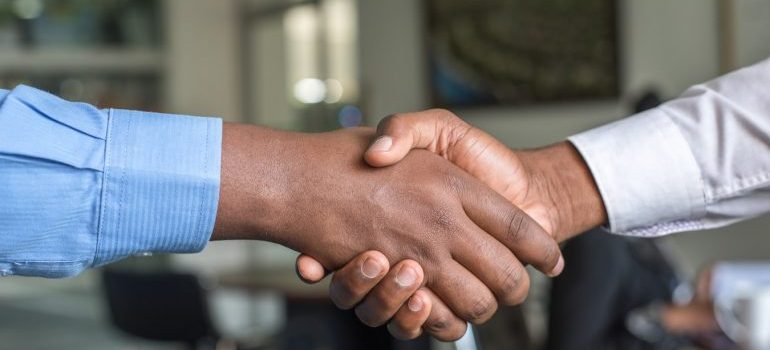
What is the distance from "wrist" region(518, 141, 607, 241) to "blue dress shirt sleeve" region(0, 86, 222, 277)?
0.56 meters

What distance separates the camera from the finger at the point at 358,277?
152 cm

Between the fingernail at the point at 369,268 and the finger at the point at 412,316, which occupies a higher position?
the fingernail at the point at 369,268

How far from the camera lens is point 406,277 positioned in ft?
5.01

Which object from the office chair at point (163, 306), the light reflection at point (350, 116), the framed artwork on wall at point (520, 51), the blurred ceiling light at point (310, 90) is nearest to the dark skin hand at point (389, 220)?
the office chair at point (163, 306)

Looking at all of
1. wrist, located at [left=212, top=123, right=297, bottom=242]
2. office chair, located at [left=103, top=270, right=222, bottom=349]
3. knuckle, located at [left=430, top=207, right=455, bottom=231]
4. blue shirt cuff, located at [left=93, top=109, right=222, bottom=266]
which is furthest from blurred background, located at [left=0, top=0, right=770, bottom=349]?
blue shirt cuff, located at [left=93, top=109, right=222, bottom=266]

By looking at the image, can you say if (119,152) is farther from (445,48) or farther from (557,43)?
(445,48)

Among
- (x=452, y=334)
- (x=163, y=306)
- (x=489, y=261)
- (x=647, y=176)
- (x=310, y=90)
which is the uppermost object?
(x=647, y=176)

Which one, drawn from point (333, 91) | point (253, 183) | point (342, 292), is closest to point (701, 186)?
point (342, 292)

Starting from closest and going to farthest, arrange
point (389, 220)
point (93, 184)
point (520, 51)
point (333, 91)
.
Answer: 1. point (93, 184)
2. point (389, 220)
3. point (520, 51)
4. point (333, 91)

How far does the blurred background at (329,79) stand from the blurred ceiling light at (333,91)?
0.01 m

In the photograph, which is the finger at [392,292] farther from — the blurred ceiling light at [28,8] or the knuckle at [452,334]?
the blurred ceiling light at [28,8]

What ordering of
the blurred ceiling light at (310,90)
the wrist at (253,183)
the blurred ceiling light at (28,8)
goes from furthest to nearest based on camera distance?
the blurred ceiling light at (28,8) < the blurred ceiling light at (310,90) < the wrist at (253,183)

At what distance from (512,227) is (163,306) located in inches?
111

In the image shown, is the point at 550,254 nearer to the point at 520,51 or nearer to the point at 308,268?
the point at 308,268
